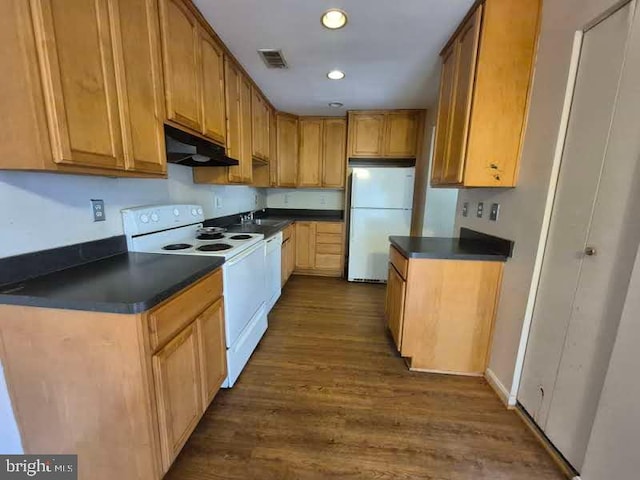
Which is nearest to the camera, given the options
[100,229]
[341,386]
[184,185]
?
[100,229]

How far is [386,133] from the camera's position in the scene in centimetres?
358

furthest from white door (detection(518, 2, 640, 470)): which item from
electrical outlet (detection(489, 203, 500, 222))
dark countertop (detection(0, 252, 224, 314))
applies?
dark countertop (detection(0, 252, 224, 314))

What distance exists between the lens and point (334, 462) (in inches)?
50.6

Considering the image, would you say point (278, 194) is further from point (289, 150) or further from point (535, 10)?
point (535, 10)

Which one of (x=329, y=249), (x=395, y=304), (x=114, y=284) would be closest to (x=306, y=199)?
(x=329, y=249)

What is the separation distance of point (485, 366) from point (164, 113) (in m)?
2.61

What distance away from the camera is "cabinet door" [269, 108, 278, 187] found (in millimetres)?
3542

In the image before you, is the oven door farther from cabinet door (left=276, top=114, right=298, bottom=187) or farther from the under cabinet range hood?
cabinet door (left=276, top=114, right=298, bottom=187)

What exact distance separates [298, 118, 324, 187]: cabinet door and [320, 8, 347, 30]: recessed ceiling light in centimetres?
219

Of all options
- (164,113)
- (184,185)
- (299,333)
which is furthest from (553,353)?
(184,185)

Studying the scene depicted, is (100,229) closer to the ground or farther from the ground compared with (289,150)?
closer to the ground

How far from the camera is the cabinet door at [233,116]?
2148 millimetres

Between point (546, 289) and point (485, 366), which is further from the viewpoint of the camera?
point (485, 366)

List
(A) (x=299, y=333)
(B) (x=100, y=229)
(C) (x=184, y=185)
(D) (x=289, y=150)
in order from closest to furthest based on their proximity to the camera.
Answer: (B) (x=100, y=229)
(C) (x=184, y=185)
(A) (x=299, y=333)
(D) (x=289, y=150)
